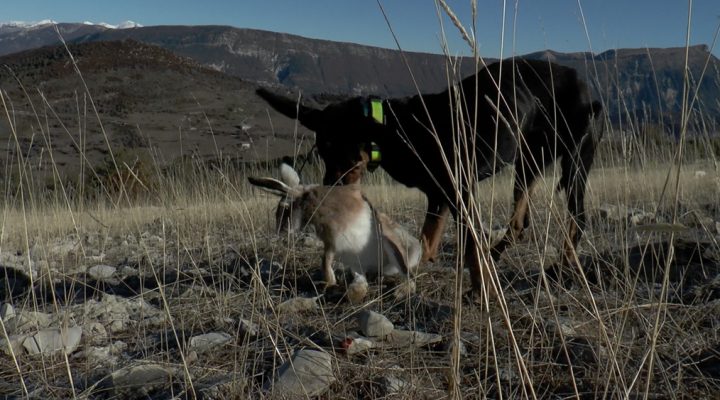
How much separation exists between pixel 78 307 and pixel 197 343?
2.82ft

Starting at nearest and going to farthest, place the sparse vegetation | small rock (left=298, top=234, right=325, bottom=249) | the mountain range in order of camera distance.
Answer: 1. the sparse vegetation
2. the mountain range
3. small rock (left=298, top=234, right=325, bottom=249)

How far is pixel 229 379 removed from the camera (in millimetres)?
2119

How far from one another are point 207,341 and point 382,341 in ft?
2.05

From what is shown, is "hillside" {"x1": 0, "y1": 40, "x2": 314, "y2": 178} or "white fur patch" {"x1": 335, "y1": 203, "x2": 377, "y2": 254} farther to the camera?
"hillside" {"x1": 0, "y1": 40, "x2": 314, "y2": 178}

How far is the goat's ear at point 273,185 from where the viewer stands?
3348 millimetres

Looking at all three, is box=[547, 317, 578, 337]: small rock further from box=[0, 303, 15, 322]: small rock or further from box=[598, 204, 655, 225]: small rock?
box=[0, 303, 15, 322]: small rock

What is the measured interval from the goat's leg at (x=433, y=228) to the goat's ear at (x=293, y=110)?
928 millimetres

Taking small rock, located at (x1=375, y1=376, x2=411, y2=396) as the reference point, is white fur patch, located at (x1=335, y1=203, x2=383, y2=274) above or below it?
above

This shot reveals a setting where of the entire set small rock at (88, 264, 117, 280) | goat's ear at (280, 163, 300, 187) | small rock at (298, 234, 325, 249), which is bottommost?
small rock at (88, 264, 117, 280)

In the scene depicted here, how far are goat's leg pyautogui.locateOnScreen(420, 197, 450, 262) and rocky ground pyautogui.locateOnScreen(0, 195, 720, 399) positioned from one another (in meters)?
0.21

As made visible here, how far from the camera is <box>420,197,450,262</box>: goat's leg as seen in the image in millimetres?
3883

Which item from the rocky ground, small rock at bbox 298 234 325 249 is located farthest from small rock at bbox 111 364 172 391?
small rock at bbox 298 234 325 249

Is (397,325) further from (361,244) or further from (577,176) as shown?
(577,176)

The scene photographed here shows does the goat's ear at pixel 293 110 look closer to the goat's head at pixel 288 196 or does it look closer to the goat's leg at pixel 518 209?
the goat's head at pixel 288 196
